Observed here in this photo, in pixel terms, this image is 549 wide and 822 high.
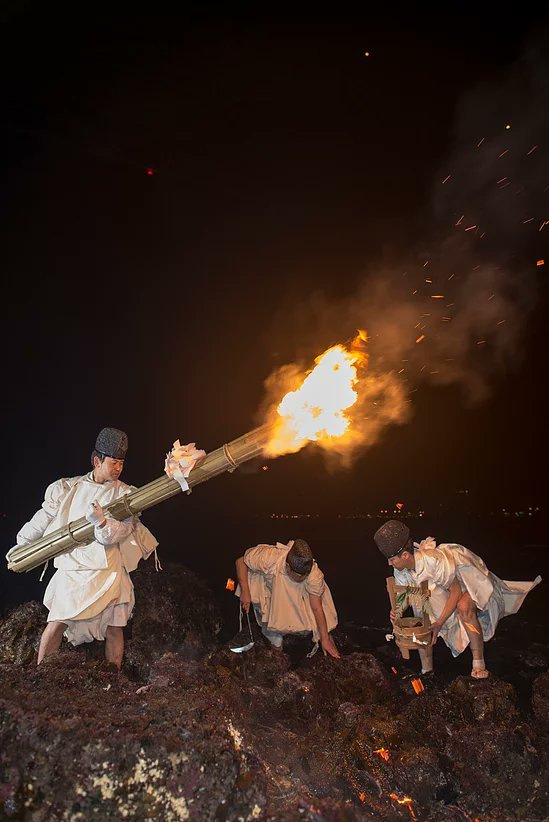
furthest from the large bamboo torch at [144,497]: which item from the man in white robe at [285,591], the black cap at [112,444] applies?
the man in white robe at [285,591]

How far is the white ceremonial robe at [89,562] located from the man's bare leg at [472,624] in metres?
3.80

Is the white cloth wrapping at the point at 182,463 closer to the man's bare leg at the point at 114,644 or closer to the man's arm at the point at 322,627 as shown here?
the man's bare leg at the point at 114,644

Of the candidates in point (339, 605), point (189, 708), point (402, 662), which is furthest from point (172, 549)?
point (189, 708)

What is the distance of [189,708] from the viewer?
311 cm

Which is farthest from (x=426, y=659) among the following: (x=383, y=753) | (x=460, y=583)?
(x=383, y=753)

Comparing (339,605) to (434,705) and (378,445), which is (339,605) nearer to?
(434,705)

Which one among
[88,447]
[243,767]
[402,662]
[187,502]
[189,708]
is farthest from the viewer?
[187,502]

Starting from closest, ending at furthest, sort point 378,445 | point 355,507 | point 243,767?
point 243,767 → point 378,445 → point 355,507

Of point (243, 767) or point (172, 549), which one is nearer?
point (243, 767)

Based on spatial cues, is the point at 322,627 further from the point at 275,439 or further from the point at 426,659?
the point at 275,439

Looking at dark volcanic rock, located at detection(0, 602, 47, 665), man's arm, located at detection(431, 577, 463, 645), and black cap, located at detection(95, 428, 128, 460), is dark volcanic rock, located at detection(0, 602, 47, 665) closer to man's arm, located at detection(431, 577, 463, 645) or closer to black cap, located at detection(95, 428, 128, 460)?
black cap, located at detection(95, 428, 128, 460)

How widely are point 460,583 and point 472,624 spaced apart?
46 cm

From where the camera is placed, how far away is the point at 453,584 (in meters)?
5.62

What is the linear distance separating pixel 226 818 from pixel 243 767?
11.2 inches
